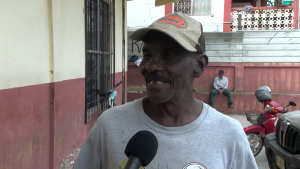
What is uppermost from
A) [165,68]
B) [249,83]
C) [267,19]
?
[267,19]

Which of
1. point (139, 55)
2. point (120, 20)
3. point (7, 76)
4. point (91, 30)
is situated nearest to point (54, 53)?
point (7, 76)

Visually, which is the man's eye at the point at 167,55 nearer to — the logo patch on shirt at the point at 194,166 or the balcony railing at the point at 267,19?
the logo patch on shirt at the point at 194,166

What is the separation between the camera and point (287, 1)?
9992mm

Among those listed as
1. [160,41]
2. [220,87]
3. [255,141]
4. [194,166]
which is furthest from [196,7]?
[194,166]

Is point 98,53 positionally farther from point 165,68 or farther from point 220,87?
point 220,87

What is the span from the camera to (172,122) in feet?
4.29

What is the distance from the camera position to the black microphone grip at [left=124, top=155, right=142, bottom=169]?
87cm

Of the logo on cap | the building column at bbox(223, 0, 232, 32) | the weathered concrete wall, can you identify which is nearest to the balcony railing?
the building column at bbox(223, 0, 232, 32)

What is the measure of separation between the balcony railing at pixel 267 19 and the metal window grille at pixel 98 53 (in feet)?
20.1

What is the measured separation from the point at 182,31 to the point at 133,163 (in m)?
0.63

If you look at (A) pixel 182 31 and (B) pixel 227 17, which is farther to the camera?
(B) pixel 227 17

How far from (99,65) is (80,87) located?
3.44ft

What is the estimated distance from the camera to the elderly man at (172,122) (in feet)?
3.91

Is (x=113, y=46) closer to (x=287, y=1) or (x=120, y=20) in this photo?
(x=120, y=20)
